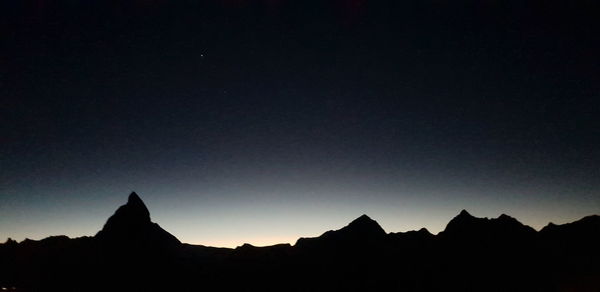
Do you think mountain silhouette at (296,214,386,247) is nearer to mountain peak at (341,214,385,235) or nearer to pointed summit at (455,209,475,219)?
mountain peak at (341,214,385,235)

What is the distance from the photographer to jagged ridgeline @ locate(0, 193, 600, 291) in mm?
63969

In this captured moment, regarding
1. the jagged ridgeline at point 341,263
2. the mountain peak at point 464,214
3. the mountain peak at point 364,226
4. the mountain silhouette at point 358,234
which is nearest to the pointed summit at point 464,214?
the mountain peak at point 464,214

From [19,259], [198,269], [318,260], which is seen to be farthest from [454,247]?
[19,259]

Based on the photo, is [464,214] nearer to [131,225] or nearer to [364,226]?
[364,226]

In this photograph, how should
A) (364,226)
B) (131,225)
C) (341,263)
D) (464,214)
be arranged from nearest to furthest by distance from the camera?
(131,225)
(341,263)
(464,214)
(364,226)

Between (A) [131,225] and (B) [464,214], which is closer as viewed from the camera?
(A) [131,225]

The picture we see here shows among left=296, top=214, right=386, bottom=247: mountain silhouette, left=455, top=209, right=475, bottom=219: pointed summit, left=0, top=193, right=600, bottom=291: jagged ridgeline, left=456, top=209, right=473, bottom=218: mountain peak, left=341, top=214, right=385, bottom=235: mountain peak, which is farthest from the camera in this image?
left=341, top=214, right=385, bottom=235: mountain peak

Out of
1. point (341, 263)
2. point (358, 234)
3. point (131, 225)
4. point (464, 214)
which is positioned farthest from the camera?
point (358, 234)

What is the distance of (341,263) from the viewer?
83.9 metres

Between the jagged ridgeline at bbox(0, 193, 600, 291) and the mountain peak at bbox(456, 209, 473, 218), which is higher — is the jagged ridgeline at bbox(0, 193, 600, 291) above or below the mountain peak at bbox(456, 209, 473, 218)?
below

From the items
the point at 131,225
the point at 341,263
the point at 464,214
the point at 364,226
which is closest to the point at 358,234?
the point at 364,226

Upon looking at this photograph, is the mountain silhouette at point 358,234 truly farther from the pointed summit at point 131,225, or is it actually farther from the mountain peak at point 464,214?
the pointed summit at point 131,225

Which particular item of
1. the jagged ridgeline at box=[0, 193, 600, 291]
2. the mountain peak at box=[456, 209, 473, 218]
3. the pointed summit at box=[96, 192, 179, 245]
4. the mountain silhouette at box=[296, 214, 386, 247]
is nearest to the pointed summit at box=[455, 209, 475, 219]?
the mountain peak at box=[456, 209, 473, 218]

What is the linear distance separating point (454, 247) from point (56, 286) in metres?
83.2
